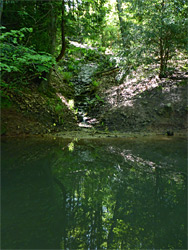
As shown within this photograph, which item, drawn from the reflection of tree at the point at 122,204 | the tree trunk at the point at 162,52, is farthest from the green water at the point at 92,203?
the tree trunk at the point at 162,52

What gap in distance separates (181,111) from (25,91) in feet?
17.7

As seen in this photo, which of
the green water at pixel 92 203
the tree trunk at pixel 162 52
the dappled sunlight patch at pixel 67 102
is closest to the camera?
the green water at pixel 92 203

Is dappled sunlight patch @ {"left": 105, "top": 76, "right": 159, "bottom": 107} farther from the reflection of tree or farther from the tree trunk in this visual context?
the reflection of tree

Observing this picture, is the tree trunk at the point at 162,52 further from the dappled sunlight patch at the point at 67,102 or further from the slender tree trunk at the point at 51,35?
the dappled sunlight patch at the point at 67,102

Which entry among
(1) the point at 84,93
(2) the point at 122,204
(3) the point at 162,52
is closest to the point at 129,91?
(3) the point at 162,52

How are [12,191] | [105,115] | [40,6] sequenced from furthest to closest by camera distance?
1. [105,115]
2. [40,6]
3. [12,191]

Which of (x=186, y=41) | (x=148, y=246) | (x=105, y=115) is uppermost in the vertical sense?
(x=186, y=41)

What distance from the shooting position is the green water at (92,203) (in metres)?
1.37

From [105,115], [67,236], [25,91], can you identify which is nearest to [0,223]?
[67,236]

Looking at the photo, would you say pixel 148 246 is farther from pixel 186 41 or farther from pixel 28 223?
pixel 186 41

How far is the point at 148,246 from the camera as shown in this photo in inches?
52.3

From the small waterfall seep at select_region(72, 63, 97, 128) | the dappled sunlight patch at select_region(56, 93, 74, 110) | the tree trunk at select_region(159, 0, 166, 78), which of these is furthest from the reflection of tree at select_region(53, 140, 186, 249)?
the tree trunk at select_region(159, 0, 166, 78)

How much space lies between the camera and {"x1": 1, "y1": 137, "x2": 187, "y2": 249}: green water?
1.37 meters

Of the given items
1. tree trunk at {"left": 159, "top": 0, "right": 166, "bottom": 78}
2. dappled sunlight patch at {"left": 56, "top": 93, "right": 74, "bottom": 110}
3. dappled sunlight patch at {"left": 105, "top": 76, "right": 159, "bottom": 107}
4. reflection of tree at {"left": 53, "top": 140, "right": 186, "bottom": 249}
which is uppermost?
tree trunk at {"left": 159, "top": 0, "right": 166, "bottom": 78}
